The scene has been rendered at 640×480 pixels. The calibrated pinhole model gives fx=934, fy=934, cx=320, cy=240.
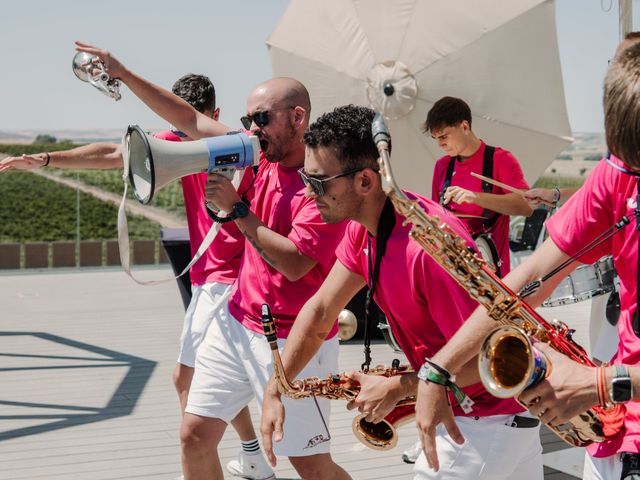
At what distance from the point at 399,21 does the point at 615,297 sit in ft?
12.6

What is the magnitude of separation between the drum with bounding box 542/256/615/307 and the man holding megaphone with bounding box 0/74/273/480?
1572 mm

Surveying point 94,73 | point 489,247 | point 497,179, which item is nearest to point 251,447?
point 489,247

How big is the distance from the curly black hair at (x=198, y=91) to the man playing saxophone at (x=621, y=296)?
286 cm

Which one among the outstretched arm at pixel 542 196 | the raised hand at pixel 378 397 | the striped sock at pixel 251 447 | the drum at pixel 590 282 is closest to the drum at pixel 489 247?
the outstretched arm at pixel 542 196

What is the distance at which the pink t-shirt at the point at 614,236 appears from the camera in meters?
2.21

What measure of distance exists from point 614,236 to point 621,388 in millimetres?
479

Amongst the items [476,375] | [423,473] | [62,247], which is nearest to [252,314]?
[423,473]

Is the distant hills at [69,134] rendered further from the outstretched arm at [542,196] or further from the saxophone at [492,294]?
the saxophone at [492,294]

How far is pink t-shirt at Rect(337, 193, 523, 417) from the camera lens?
2.54 m

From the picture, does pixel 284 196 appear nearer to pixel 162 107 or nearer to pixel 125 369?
pixel 162 107

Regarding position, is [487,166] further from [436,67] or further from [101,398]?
[101,398]

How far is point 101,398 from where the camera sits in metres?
6.98

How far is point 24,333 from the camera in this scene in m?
9.76

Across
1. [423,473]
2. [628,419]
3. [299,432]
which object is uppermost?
[628,419]
